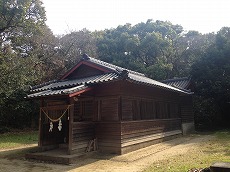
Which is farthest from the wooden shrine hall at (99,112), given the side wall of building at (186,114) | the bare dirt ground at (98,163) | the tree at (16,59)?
the tree at (16,59)

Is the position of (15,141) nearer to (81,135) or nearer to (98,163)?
(81,135)

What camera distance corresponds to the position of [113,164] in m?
9.86

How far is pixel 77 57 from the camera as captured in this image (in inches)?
1226

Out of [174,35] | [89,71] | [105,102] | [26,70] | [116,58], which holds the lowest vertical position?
[105,102]

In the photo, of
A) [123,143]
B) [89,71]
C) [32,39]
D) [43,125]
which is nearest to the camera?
[123,143]

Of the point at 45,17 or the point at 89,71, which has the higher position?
the point at 45,17

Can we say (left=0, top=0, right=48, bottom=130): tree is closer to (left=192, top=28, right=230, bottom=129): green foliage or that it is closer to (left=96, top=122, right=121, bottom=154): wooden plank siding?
(left=96, top=122, right=121, bottom=154): wooden plank siding

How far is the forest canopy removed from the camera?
67.7 feet

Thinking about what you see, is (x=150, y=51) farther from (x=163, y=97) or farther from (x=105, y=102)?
(x=105, y=102)

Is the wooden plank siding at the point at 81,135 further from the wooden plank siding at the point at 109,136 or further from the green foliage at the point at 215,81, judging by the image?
the green foliage at the point at 215,81

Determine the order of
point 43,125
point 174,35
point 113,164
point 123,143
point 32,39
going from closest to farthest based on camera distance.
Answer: point 113,164 < point 123,143 < point 43,125 < point 32,39 < point 174,35

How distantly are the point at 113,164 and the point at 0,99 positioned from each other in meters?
16.3

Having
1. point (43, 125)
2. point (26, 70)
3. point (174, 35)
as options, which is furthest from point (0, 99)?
point (174, 35)

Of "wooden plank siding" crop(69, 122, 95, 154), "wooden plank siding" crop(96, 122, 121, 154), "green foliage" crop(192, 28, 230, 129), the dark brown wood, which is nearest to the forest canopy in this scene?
"green foliage" crop(192, 28, 230, 129)
